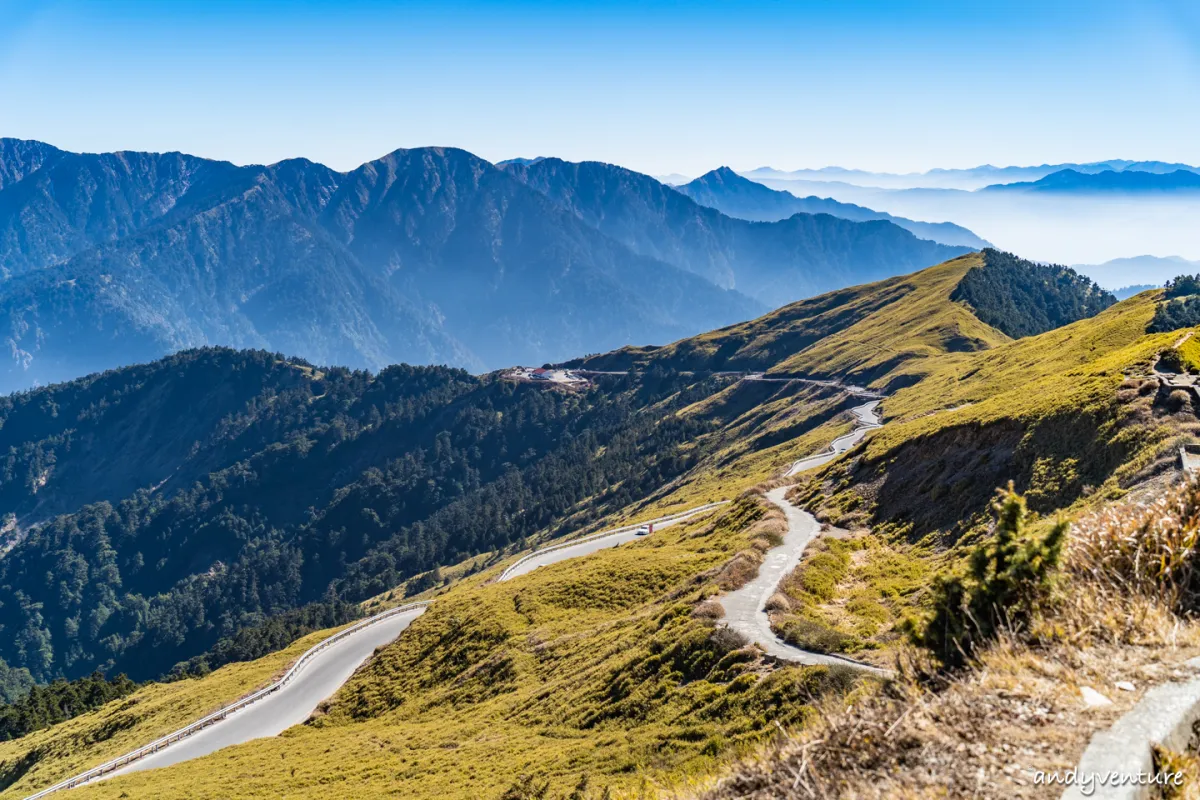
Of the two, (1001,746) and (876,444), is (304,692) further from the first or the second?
(1001,746)

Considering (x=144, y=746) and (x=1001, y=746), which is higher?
(x=1001, y=746)

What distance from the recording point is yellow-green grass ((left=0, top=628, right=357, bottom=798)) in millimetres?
60406

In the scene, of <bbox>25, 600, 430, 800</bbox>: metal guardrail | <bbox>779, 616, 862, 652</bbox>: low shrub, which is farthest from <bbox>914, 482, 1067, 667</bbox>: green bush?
<bbox>25, 600, 430, 800</bbox>: metal guardrail

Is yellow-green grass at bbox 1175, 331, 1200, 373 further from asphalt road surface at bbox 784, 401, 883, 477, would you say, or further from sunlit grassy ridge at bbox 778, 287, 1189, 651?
asphalt road surface at bbox 784, 401, 883, 477

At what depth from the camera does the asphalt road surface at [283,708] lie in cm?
5412

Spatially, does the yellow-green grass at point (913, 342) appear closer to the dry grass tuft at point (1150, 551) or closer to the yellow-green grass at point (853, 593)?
the yellow-green grass at point (853, 593)

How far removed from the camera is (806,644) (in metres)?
27.5

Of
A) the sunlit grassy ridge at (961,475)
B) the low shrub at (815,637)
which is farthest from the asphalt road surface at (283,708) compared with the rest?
the low shrub at (815,637)

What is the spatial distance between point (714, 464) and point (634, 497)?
2314 cm

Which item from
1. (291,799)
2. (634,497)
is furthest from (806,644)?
(634,497)

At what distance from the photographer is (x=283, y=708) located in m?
60.0

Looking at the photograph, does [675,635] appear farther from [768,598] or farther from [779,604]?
[768,598]

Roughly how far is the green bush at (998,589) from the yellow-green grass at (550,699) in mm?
5938

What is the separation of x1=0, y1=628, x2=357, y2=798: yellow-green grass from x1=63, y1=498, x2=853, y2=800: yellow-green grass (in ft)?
46.3
